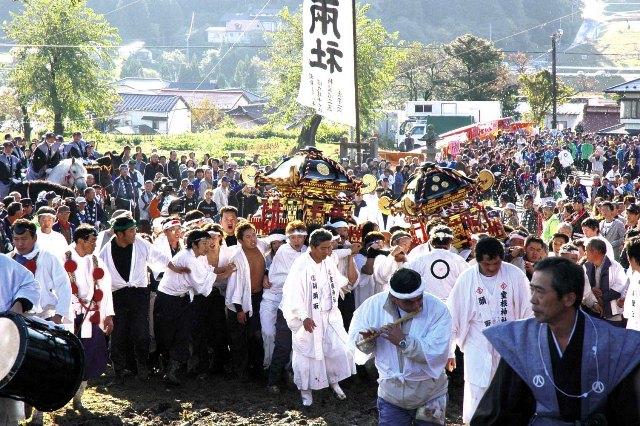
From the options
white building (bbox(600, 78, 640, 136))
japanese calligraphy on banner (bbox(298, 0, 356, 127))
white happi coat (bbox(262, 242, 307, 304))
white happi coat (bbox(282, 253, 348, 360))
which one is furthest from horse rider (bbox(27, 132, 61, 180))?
white building (bbox(600, 78, 640, 136))

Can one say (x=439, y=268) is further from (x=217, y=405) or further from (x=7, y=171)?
(x=7, y=171)

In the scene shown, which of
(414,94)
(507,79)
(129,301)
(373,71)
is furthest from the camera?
(414,94)

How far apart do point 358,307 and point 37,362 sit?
3038 millimetres

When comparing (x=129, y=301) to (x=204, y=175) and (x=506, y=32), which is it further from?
(x=506, y=32)

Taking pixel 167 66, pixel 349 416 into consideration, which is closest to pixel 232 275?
pixel 349 416

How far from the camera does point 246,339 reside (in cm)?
1024

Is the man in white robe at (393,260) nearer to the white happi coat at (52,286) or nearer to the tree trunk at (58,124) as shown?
the white happi coat at (52,286)

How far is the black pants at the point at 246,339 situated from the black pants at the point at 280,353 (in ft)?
1.63

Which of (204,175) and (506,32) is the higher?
(506,32)

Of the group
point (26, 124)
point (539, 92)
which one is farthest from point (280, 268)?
point (539, 92)

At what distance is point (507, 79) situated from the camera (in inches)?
2566

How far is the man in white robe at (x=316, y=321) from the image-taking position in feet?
29.5

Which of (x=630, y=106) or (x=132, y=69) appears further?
(x=132, y=69)

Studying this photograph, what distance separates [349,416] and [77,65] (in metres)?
31.1
